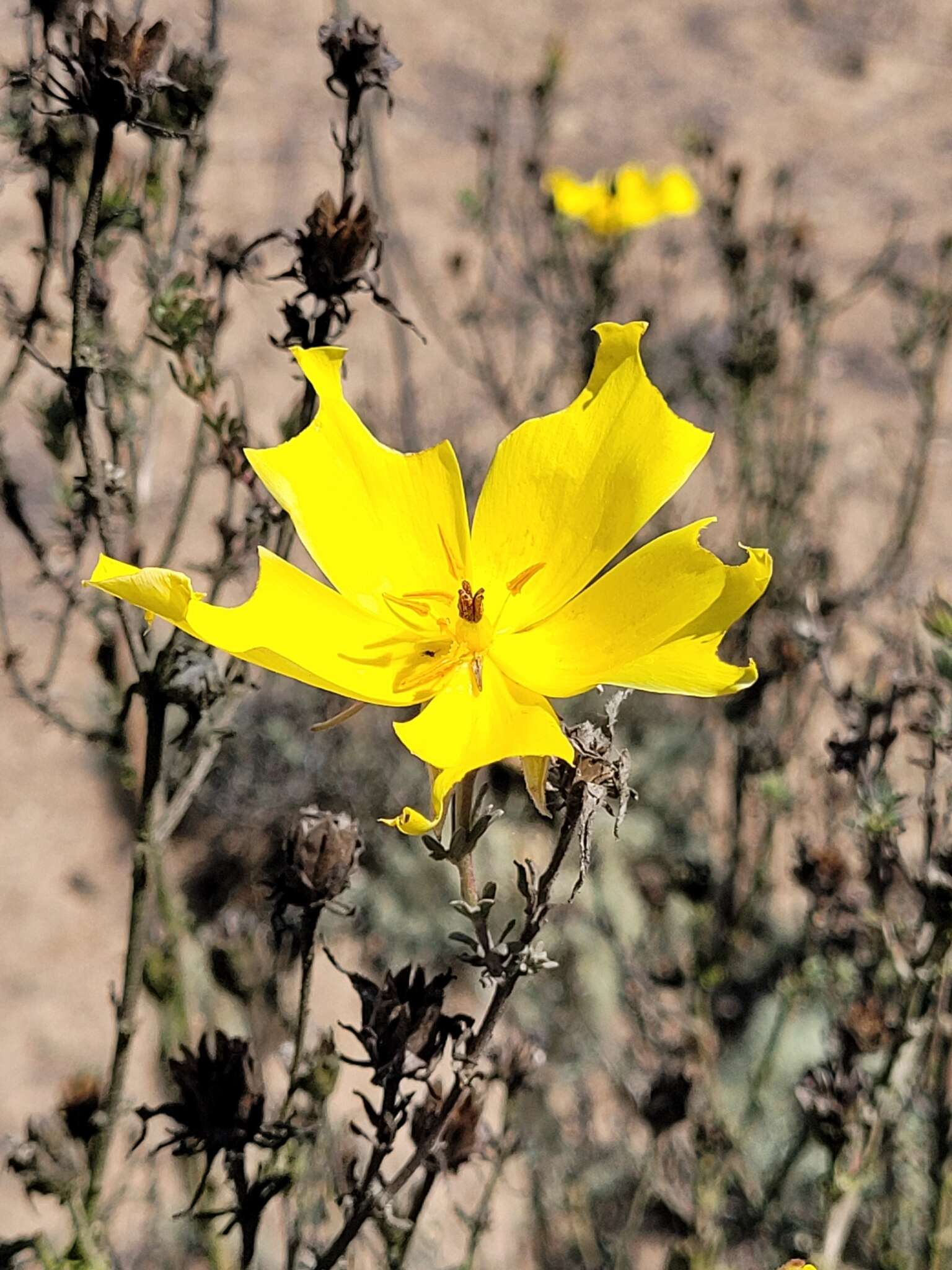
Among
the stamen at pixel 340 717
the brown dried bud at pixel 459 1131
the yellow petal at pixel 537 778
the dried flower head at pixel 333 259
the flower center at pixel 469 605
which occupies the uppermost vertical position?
the dried flower head at pixel 333 259

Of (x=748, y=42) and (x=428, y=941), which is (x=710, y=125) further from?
(x=428, y=941)

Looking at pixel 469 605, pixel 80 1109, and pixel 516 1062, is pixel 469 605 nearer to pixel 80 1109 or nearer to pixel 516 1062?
pixel 516 1062

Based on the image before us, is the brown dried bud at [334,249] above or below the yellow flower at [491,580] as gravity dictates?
above

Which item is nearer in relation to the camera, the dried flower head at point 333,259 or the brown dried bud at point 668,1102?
the dried flower head at point 333,259

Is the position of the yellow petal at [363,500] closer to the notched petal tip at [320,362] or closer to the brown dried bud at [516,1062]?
the notched petal tip at [320,362]

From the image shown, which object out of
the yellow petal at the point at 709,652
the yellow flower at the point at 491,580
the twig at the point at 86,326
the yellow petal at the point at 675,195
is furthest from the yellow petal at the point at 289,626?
the yellow petal at the point at 675,195

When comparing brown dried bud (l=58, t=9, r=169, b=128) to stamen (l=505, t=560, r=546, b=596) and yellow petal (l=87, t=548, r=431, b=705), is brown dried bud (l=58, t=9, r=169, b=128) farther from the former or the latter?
stamen (l=505, t=560, r=546, b=596)

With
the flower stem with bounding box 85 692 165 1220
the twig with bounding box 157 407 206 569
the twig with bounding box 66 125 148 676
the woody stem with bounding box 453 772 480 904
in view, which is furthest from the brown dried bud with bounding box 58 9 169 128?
the woody stem with bounding box 453 772 480 904

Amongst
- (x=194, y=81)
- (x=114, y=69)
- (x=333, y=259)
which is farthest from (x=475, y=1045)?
(x=194, y=81)
